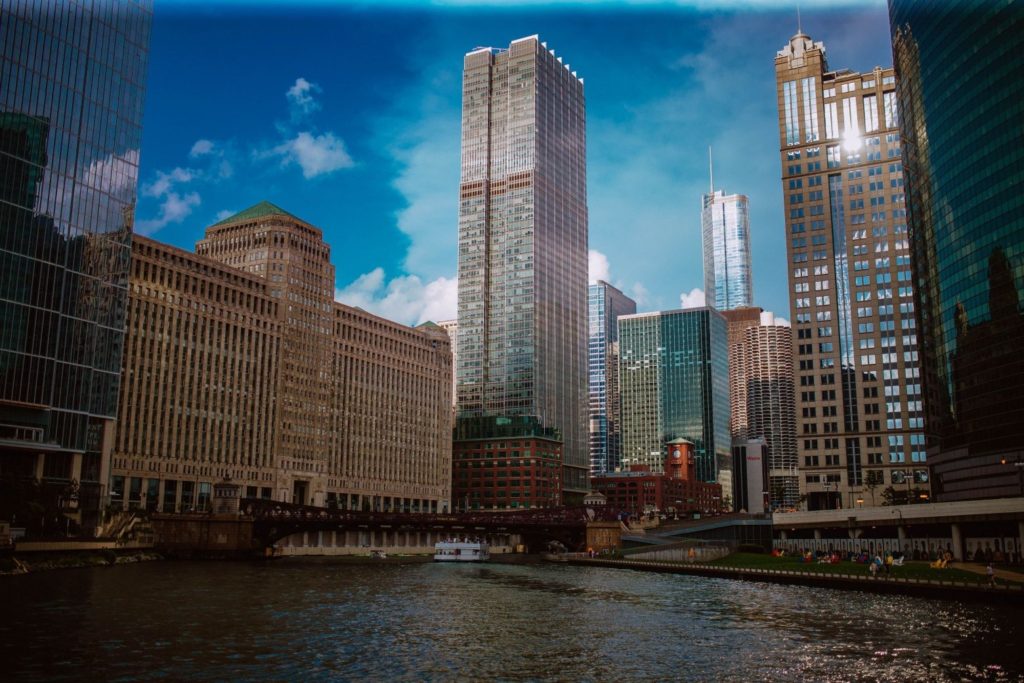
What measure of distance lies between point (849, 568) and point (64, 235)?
12368cm

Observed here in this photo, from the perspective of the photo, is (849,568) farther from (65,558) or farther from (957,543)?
(65,558)

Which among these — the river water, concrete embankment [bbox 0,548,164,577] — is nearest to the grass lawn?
the river water

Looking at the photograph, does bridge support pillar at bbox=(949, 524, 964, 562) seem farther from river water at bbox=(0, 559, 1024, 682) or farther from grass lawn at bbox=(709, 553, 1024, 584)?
river water at bbox=(0, 559, 1024, 682)

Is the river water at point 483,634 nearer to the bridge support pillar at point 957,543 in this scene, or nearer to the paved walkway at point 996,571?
the paved walkway at point 996,571

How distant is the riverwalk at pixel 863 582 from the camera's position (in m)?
78.3

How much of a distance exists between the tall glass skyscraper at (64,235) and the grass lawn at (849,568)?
321 ft

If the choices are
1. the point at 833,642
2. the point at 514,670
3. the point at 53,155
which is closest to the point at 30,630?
the point at 514,670

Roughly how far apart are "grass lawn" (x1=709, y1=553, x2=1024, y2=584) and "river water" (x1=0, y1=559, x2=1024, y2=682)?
763 centimetres

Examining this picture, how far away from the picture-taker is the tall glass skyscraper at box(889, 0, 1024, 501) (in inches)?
5359

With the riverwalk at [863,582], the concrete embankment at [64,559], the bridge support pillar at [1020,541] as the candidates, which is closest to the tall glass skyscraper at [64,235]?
the concrete embankment at [64,559]

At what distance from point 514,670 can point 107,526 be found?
116 meters

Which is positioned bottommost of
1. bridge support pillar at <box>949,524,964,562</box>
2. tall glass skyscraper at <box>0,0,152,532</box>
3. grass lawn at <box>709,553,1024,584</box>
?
grass lawn at <box>709,553,1024,584</box>

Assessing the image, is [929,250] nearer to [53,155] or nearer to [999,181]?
[999,181]

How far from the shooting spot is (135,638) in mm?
55625
